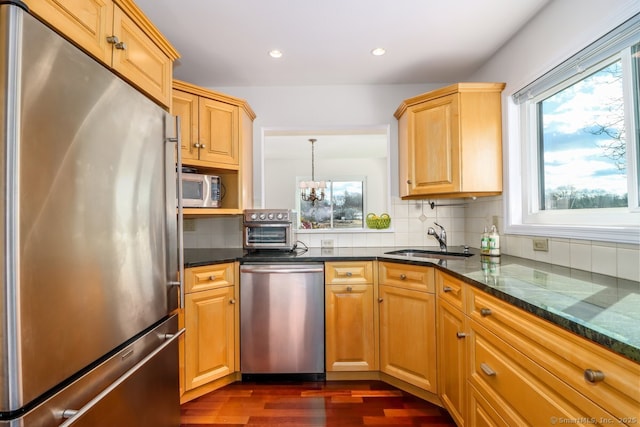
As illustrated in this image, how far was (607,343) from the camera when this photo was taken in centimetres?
72

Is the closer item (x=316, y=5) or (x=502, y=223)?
(x=316, y=5)

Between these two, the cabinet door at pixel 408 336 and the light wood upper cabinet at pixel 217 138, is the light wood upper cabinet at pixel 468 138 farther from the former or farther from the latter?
the light wood upper cabinet at pixel 217 138

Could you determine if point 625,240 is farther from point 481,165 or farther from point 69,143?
point 69,143

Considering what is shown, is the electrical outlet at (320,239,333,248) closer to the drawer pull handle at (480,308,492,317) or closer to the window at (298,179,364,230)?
the drawer pull handle at (480,308,492,317)

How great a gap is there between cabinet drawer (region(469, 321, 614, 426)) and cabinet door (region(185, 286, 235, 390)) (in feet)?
4.94

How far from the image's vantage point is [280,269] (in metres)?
2.14

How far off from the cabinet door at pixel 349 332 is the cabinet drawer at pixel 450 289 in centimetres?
51

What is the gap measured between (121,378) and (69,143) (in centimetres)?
82

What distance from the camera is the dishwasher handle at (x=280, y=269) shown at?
2.14 meters

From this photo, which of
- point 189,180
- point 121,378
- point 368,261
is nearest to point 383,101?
point 368,261

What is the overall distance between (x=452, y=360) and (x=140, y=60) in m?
2.17

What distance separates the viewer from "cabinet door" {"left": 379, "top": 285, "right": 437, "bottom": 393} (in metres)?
1.88

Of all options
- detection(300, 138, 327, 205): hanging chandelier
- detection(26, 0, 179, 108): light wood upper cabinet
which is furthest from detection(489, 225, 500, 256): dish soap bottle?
detection(300, 138, 327, 205): hanging chandelier

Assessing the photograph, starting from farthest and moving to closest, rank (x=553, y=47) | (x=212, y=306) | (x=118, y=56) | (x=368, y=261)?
(x=368, y=261) → (x=212, y=306) → (x=553, y=47) → (x=118, y=56)
